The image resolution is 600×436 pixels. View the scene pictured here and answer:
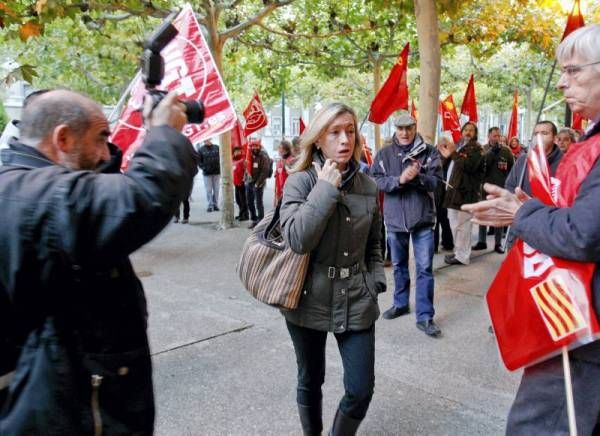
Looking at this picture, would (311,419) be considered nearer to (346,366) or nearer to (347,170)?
(346,366)

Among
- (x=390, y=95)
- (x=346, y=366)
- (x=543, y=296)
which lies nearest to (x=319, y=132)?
(x=346, y=366)

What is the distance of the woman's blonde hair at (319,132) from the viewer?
8.71ft

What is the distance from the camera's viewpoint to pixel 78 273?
1406mm

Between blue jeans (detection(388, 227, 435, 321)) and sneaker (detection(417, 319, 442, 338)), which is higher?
blue jeans (detection(388, 227, 435, 321))

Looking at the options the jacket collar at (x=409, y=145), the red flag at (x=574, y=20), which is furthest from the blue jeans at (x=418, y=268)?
the red flag at (x=574, y=20)

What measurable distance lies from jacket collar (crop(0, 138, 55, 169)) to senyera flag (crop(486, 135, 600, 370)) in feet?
4.94

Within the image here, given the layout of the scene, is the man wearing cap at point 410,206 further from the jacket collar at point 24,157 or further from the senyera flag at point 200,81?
the jacket collar at point 24,157

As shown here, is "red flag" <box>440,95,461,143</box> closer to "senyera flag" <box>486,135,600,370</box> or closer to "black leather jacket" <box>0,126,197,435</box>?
"senyera flag" <box>486,135,600,370</box>

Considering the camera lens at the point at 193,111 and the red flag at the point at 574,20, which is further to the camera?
the red flag at the point at 574,20

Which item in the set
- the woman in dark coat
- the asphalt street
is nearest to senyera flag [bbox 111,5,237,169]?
the asphalt street

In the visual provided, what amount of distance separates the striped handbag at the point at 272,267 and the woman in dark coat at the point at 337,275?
0.26ft

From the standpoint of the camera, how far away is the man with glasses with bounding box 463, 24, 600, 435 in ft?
5.32

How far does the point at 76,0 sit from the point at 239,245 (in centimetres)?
434

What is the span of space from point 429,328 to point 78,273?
383 centimetres
